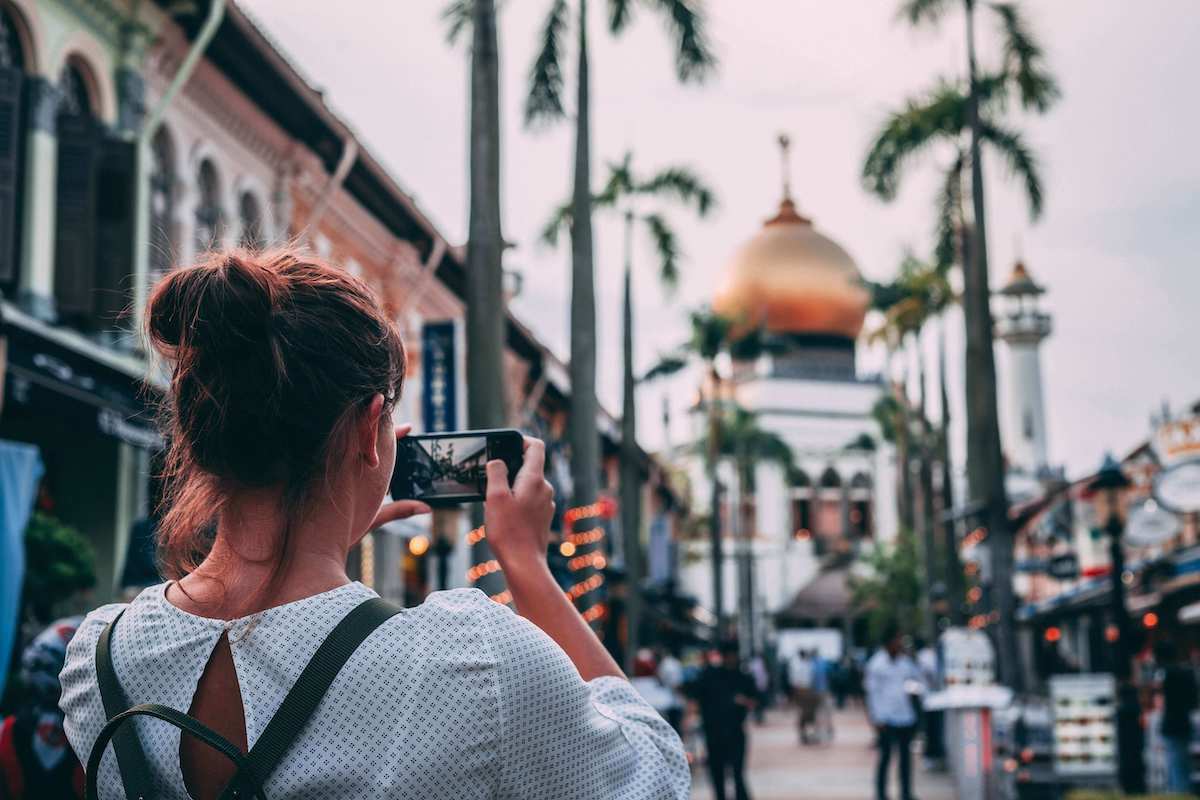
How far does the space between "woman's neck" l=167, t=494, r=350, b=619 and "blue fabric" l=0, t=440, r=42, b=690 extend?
7919 mm

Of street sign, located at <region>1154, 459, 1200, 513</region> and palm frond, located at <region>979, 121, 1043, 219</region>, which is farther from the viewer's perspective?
palm frond, located at <region>979, 121, 1043, 219</region>

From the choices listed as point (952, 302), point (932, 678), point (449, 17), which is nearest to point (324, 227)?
point (449, 17)

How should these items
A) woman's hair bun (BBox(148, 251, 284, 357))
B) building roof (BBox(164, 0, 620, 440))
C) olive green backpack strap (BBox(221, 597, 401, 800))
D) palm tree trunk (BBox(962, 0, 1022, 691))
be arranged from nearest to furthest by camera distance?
olive green backpack strap (BBox(221, 597, 401, 800)) → woman's hair bun (BBox(148, 251, 284, 357)) → building roof (BBox(164, 0, 620, 440)) → palm tree trunk (BBox(962, 0, 1022, 691))

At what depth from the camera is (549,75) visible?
61.6 feet

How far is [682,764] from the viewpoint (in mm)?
2082

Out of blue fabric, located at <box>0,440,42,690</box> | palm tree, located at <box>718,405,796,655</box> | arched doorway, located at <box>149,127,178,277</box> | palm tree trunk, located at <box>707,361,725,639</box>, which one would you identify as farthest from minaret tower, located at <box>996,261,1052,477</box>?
blue fabric, located at <box>0,440,42,690</box>

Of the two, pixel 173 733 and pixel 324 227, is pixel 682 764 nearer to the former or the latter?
pixel 173 733

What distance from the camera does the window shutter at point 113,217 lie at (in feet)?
47.0

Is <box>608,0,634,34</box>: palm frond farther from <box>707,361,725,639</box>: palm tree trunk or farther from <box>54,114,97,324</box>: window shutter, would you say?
<box>707,361,725,639</box>: palm tree trunk

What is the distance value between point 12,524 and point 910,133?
18.2m

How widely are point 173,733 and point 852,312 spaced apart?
7185 cm

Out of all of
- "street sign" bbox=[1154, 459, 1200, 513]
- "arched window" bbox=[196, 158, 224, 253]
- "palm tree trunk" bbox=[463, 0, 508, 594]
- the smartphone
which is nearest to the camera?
the smartphone

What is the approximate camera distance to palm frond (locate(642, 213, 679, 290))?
2814cm

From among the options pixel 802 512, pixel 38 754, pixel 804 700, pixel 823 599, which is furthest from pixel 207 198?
pixel 802 512
